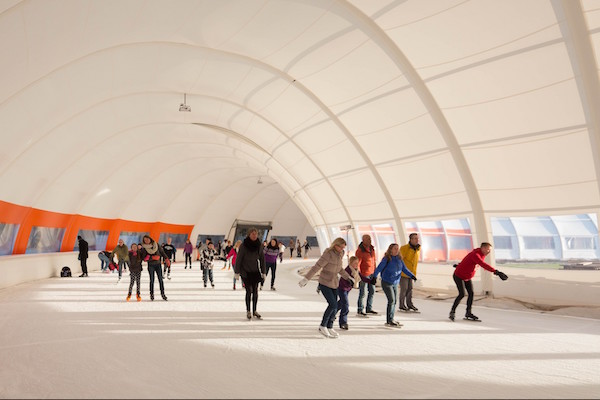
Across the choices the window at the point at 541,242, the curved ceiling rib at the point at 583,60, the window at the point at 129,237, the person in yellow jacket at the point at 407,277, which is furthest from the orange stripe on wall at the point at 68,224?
the curved ceiling rib at the point at 583,60

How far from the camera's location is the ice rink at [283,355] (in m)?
4.85

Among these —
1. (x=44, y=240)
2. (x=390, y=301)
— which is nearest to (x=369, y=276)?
(x=390, y=301)

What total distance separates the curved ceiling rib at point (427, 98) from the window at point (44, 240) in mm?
16705

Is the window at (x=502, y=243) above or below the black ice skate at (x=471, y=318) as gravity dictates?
above

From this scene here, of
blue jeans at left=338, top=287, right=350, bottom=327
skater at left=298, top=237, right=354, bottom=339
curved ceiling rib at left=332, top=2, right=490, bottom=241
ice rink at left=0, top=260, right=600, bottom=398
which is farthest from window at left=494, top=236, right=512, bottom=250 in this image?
skater at left=298, top=237, right=354, bottom=339

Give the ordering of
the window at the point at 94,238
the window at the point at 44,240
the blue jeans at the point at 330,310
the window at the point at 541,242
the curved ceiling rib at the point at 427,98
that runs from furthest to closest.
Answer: the window at the point at 94,238, the window at the point at 44,240, the window at the point at 541,242, the curved ceiling rib at the point at 427,98, the blue jeans at the point at 330,310

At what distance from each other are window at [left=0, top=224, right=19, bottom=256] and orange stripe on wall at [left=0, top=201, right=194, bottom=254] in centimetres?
21

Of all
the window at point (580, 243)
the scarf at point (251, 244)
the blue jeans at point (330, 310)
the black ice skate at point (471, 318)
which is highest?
the window at point (580, 243)

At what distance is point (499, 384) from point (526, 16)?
267 inches

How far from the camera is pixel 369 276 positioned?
998 centimetres

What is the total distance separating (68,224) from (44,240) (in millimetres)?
2426

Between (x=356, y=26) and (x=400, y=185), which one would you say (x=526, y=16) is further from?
(x=400, y=185)

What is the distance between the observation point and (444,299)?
13.8 meters

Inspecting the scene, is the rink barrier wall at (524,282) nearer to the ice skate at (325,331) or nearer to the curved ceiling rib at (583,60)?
the curved ceiling rib at (583,60)
